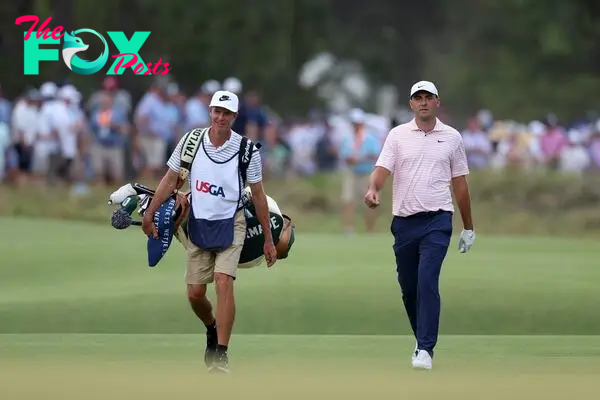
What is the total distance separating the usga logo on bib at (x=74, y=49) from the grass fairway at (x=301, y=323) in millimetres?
14799

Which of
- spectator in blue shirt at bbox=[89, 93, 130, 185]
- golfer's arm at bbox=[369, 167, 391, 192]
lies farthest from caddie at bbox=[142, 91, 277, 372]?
spectator in blue shirt at bbox=[89, 93, 130, 185]

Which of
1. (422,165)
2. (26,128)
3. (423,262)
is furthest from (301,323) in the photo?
(26,128)

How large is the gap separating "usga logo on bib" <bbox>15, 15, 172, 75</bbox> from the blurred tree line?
1.25ft

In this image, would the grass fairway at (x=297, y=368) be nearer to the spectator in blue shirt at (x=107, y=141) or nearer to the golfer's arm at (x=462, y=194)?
the golfer's arm at (x=462, y=194)

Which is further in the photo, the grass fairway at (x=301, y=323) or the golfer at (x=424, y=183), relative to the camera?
the golfer at (x=424, y=183)

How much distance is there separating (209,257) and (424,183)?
68.6 inches

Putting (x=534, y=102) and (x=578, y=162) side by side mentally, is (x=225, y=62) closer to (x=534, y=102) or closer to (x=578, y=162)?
(x=578, y=162)

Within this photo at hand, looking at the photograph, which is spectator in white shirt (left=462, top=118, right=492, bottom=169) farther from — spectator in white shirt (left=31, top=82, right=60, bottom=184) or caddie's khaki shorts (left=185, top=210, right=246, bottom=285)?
caddie's khaki shorts (left=185, top=210, right=246, bottom=285)

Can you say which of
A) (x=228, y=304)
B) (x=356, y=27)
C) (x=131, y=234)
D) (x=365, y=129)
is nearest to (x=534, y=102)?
(x=356, y=27)

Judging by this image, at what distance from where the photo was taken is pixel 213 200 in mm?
12922

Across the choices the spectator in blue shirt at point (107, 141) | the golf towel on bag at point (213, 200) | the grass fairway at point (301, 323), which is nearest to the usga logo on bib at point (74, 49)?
the spectator in blue shirt at point (107, 141)

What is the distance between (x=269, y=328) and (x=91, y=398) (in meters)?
6.90

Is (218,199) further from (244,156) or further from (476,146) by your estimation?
(476,146)

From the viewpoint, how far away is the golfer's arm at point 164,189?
12984 millimetres
